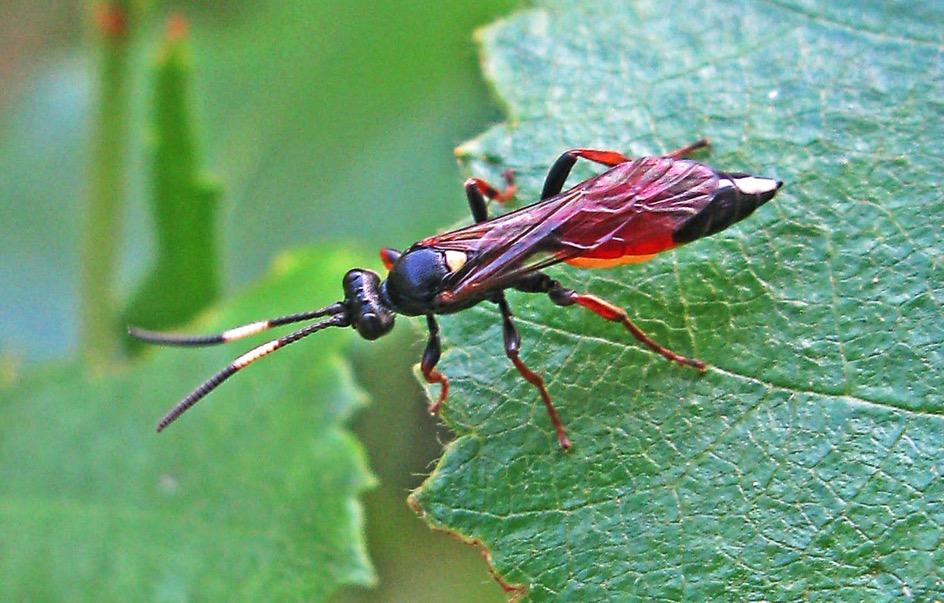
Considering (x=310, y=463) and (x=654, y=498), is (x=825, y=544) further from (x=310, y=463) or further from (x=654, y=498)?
(x=310, y=463)

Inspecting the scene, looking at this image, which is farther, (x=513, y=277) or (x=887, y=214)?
(x=513, y=277)

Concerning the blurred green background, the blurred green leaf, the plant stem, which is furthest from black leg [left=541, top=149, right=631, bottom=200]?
the plant stem

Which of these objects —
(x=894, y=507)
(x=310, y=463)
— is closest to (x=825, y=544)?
(x=894, y=507)

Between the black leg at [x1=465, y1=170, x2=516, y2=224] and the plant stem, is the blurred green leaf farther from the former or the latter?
the black leg at [x1=465, y1=170, x2=516, y2=224]

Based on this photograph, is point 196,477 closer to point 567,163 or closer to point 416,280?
point 416,280

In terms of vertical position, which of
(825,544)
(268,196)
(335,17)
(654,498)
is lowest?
(825,544)

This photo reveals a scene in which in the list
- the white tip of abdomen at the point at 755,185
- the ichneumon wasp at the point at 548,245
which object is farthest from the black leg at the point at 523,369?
the white tip of abdomen at the point at 755,185

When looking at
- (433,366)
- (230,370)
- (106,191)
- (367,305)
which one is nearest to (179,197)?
(106,191)
